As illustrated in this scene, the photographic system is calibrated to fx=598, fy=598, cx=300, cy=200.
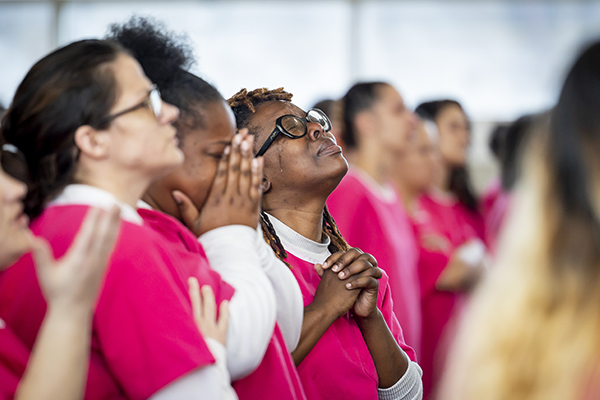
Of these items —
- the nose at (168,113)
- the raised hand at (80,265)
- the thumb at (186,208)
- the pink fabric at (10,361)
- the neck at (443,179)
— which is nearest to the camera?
the raised hand at (80,265)

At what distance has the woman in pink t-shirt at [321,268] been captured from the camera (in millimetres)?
1376

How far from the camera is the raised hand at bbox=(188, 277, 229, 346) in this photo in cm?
104

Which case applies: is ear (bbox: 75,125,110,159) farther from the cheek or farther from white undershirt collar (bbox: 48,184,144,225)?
the cheek

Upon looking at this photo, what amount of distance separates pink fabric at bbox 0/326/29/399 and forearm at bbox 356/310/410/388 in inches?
30.1

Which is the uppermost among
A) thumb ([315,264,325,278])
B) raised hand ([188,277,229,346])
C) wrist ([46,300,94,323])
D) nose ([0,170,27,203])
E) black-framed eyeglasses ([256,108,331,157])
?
nose ([0,170,27,203])

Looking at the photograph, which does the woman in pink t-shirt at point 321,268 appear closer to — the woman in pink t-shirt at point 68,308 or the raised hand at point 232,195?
the raised hand at point 232,195

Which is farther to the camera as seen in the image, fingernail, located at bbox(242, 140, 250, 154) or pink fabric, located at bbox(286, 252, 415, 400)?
pink fabric, located at bbox(286, 252, 415, 400)

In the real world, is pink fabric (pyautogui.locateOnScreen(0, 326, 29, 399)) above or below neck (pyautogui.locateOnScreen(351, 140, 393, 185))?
above

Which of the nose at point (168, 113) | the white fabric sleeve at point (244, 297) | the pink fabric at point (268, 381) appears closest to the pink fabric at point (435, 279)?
the pink fabric at point (268, 381)

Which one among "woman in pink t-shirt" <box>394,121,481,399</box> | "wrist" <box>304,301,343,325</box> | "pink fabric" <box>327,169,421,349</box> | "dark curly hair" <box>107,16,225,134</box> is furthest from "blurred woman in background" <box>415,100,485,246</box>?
"dark curly hair" <box>107,16,225,134</box>

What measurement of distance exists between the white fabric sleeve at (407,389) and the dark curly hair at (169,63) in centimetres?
78

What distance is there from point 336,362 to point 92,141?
0.74 meters

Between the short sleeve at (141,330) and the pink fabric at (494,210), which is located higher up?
the short sleeve at (141,330)

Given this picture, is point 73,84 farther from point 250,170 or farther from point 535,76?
point 535,76
